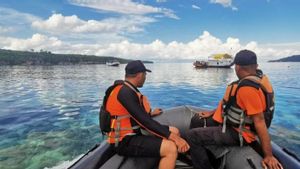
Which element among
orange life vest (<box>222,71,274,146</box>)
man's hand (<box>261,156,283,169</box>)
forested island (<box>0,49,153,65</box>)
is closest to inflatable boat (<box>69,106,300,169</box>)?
man's hand (<box>261,156,283,169</box>)

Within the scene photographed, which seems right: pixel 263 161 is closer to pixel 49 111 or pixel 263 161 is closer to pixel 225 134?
pixel 225 134

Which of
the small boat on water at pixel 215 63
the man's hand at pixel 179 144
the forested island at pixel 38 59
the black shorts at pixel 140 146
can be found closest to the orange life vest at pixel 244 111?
the man's hand at pixel 179 144

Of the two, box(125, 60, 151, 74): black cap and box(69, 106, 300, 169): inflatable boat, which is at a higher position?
box(125, 60, 151, 74): black cap

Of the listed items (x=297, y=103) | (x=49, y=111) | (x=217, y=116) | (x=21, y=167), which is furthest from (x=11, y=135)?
(x=297, y=103)

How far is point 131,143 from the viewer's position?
9.00ft

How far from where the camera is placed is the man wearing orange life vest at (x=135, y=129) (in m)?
2.63

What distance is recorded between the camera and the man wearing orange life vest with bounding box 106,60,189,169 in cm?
263

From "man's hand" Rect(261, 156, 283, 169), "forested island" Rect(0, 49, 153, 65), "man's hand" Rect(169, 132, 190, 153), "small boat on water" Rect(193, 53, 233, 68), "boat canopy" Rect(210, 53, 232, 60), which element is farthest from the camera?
"forested island" Rect(0, 49, 153, 65)

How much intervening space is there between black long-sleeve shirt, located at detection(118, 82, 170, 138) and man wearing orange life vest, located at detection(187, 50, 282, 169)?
577 mm

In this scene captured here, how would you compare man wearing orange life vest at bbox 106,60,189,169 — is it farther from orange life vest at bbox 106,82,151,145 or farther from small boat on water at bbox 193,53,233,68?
small boat on water at bbox 193,53,233,68

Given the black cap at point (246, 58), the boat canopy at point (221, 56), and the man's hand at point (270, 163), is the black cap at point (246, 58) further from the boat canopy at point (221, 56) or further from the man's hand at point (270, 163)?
the boat canopy at point (221, 56)

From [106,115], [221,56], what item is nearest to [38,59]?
[221,56]

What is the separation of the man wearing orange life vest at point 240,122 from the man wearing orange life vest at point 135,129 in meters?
0.45

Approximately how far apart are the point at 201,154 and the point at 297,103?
10185mm
